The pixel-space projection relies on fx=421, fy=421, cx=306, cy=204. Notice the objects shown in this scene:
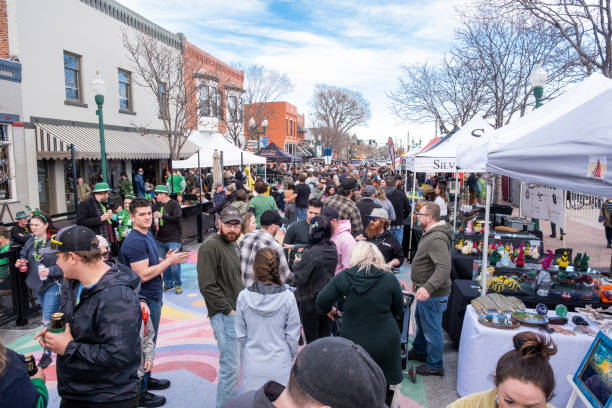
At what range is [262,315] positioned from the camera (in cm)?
326

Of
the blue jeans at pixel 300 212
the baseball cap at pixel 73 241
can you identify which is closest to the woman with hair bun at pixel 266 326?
the baseball cap at pixel 73 241

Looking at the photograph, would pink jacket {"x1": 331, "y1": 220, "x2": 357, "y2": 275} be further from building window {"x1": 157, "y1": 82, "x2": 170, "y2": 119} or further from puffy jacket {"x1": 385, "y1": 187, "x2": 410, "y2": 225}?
building window {"x1": 157, "y1": 82, "x2": 170, "y2": 119}

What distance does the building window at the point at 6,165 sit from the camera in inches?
517

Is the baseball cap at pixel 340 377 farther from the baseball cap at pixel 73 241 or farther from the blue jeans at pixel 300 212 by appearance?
the blue jeans at pixel 300 212

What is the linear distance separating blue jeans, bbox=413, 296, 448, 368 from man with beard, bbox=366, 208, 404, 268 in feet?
2.78

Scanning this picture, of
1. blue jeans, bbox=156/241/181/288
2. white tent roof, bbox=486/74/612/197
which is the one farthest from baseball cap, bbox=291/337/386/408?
blue jeans, bbox=156/241/181/288

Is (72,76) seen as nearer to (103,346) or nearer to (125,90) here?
(125,90)

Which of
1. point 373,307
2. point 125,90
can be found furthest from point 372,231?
point 125,90

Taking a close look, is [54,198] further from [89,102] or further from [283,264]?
[283,264]

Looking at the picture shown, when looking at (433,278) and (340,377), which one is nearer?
(340,377)

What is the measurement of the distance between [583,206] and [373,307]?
22755mm

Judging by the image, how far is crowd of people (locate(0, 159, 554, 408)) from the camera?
155 centimetres

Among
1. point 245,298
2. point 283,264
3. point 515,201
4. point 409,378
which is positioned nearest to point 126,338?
point 245,298

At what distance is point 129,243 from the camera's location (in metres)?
4.11
